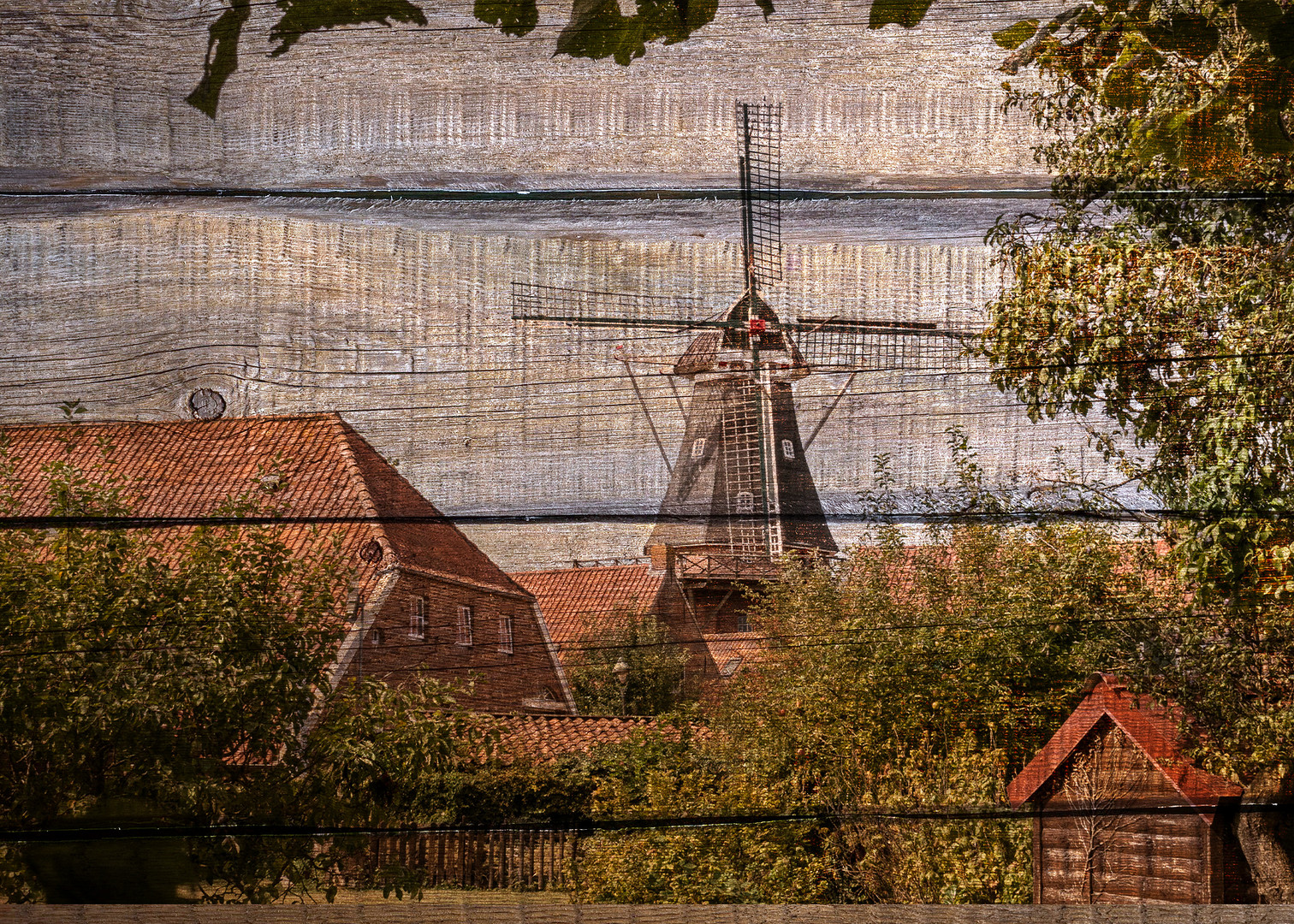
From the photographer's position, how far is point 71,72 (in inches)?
93.1

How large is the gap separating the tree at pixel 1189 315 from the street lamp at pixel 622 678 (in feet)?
3.28

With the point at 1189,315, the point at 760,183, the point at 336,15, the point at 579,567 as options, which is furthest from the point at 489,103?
the point at 1189,315

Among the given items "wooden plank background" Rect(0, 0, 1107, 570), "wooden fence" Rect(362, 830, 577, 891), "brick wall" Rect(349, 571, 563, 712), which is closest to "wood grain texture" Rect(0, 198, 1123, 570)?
"wooden plank background" Rect(0, 0, 1107, 570)

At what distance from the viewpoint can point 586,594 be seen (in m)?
2.32

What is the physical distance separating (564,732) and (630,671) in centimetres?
23

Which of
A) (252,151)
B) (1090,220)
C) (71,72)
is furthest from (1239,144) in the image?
(71,72)

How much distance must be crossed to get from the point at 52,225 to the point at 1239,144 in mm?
2647

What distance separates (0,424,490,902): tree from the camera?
87.5 inches

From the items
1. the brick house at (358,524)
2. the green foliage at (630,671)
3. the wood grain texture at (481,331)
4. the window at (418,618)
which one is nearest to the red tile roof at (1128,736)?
the wood grain texture at (481,331)

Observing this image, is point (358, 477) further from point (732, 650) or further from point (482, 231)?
point (732, 650)

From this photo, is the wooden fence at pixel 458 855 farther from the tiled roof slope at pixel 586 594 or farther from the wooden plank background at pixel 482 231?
the wooden plank background at pixel 482 231

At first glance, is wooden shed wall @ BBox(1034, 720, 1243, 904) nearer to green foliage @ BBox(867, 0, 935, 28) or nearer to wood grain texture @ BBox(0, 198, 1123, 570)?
wood grain texture @ BBox(0, 198, 1123, 570)

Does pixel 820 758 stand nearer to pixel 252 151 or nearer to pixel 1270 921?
pixel 1270 921

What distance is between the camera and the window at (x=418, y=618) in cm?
226
